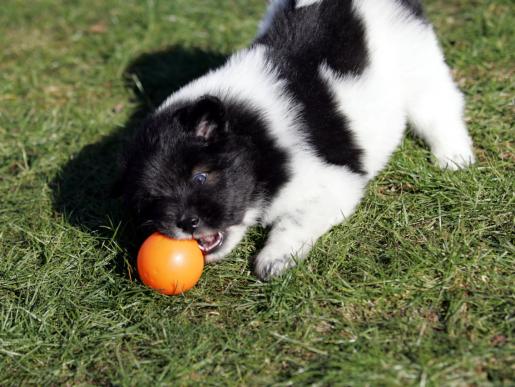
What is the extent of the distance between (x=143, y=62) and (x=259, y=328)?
4057mm

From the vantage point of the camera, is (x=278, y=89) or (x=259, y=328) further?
(x=278, y=89)

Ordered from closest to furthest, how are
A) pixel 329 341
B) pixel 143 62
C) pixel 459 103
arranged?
1. pixel 329 341
2. pixel 459 103
3. pixel 143 62

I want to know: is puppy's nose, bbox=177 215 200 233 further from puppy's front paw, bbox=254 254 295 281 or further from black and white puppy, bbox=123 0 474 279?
puppy's front paw, bbox=254 254 295 281

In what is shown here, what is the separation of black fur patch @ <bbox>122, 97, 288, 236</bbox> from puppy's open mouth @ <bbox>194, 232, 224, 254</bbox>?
0.17m

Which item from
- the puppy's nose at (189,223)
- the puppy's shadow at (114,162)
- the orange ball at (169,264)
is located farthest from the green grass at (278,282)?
the puppy's nose at (189,223)

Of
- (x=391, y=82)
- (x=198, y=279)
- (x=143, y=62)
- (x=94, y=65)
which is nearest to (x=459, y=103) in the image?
(x=391, y=82)

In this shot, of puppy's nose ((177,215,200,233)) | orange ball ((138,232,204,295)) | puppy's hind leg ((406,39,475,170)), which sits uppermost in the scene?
puppy's hind leg ((406,39,475,170))

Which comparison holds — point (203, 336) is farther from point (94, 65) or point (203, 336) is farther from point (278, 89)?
point (94, 65)

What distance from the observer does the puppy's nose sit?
13.4ft

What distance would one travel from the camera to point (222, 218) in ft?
13.7

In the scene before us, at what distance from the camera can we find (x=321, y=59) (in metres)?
4.64

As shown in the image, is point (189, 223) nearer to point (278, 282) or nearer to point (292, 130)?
point (278, 282)

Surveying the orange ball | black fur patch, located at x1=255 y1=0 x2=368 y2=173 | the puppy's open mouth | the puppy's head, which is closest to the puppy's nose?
the puppy's head

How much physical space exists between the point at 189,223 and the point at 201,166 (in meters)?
0.35
